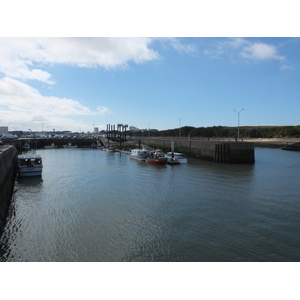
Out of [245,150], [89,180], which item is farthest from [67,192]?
[245,150]

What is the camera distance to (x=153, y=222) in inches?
626

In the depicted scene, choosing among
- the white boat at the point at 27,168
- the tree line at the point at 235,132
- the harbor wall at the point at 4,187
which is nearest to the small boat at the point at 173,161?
the white boat at the point at 27,168

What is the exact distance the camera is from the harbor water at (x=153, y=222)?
1179 centimetres

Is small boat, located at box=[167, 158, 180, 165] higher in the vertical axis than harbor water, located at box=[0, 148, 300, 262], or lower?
higher

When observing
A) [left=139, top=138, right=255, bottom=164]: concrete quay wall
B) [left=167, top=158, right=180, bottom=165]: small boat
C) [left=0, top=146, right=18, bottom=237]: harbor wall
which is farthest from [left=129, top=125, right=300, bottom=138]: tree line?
[left=0, top=146, right=18, bottom=237]: harbor wall

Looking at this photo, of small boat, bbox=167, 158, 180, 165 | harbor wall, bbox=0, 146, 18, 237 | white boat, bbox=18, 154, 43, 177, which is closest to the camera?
harbor wall, bbox=0, 146, 18, 237

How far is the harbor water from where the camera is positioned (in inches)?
464

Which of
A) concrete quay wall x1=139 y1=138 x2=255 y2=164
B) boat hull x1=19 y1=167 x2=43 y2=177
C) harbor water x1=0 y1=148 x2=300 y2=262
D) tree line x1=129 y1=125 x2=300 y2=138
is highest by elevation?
tree line x1=129 y1=125 x2=300 y2=138

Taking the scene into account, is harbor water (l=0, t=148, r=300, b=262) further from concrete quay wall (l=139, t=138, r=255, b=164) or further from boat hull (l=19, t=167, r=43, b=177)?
concrete quay wall (l=139, t=138, r=255, b=164)

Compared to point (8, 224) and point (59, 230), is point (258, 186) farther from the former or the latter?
point (8, 224)

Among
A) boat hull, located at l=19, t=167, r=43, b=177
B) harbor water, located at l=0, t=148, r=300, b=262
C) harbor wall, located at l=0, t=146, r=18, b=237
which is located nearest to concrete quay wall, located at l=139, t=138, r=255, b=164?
harbor water, located at l=0, t=148, r=300, b=262

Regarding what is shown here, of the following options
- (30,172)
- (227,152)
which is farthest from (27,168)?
(227,152)

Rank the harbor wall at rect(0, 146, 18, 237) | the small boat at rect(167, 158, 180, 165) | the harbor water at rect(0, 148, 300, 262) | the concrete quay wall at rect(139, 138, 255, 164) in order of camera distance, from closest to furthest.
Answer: the harbor water at rect(0, 148, 300, 262) → the harbor wall at rect(0, 146, 18, 237) → the small boat at rect(167, 158, 180, 165) → the concrete quay wall at rect(139, 138, 255, 164)

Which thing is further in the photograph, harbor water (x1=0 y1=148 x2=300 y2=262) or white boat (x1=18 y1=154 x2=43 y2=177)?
white boat (x1=18 y1=154 x2=43 y2=177)
